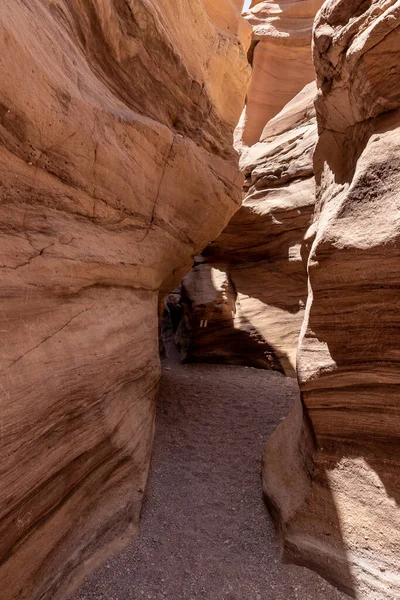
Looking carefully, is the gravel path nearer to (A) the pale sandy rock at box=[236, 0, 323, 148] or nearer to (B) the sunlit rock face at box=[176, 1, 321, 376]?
(B) the sunlit rock face at box=[176, 1, 321, 376]

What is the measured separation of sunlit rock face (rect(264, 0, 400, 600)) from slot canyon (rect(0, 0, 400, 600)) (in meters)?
0.02

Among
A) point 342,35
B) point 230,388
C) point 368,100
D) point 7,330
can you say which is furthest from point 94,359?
point 230,388

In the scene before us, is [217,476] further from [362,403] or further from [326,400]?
[362,403]

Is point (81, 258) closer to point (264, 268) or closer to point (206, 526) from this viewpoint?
point (206, 526)

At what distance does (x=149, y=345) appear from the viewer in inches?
190

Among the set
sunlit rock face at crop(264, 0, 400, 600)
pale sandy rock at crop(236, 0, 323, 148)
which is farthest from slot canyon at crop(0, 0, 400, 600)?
pale sandy rock at crop(236, 0, 323, 148)

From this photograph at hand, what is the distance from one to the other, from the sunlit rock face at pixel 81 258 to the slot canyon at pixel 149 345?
0.06ft

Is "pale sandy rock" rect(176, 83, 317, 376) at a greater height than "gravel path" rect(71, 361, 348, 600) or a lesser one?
greater

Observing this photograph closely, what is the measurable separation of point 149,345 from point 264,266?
6.66 meters

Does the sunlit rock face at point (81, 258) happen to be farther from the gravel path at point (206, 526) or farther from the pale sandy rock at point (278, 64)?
the pale sandy rock at point (278, 64)

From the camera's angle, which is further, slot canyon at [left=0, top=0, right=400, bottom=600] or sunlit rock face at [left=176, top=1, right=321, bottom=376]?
sunlit rock face at [left=176, top=1, right=321, bottom=376]

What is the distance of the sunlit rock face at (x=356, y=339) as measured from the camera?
9.21ft

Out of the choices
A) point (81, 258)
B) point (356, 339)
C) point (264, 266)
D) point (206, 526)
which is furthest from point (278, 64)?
point (206, 526)

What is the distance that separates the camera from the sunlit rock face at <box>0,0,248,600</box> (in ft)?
Answer: 8.48
